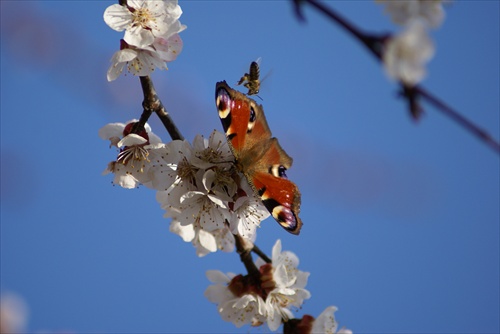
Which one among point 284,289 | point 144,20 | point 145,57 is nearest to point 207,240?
point 284,289

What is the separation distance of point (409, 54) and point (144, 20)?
197 centimetres

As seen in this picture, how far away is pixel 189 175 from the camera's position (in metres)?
2.66

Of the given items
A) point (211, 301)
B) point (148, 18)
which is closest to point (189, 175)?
point (148, 18)

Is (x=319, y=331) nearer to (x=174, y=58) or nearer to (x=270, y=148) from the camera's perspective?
(x=270, y=148)

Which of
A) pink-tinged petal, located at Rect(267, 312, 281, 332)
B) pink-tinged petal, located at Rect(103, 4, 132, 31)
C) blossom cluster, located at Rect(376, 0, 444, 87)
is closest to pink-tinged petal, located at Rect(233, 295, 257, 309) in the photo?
pink-tinged petal, located at Rect(267, 312, 281, 332)

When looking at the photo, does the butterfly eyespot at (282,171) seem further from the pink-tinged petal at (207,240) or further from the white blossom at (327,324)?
the white blossom at (327,324)

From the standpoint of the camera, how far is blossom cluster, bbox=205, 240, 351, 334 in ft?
10.1

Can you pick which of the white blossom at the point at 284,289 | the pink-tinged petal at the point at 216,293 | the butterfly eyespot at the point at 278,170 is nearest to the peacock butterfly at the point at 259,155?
the butterfly eyespot at the point at 278,170

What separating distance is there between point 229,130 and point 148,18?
2.05 ft

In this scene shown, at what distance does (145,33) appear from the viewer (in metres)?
2.72

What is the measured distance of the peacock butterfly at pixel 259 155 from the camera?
2516mm

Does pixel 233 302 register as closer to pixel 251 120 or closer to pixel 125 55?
pixel 251 120

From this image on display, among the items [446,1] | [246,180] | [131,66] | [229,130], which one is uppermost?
[131,66]

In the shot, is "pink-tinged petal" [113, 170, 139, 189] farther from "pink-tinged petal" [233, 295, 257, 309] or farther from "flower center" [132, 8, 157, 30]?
"pink-tinged petal" [233, 295, 257, 309]
